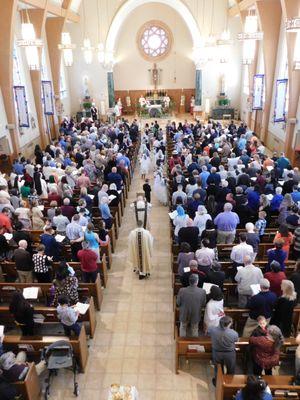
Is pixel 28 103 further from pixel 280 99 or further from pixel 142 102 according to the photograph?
pixel 280 99

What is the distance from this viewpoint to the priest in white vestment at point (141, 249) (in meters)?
8.55

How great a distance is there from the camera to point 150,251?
8906 mm

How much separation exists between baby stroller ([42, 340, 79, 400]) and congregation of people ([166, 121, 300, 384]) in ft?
6.38

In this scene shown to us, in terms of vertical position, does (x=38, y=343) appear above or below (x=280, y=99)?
below

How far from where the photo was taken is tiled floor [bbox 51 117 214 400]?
6.20 metres

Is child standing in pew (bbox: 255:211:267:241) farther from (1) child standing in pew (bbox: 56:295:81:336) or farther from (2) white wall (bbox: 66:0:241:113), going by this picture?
(2) white wall (bbox: 66:0:241:113)

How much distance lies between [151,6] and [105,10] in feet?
14.9

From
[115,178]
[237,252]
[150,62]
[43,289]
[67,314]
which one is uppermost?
[150,62]

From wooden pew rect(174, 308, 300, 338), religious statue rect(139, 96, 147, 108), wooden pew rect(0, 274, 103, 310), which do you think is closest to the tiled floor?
wooden pew rect(0, 274, 103, 310)

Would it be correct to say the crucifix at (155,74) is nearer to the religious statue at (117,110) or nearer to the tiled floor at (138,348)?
the religious statue at (117,110)

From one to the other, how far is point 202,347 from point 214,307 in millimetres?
744

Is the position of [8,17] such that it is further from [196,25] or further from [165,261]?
[196,25]

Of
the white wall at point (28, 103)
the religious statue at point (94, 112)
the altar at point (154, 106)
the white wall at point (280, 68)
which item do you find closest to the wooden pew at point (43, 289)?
the white wall at point (28, 103)

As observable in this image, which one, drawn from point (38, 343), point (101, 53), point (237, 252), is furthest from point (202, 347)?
point (101, 53)
